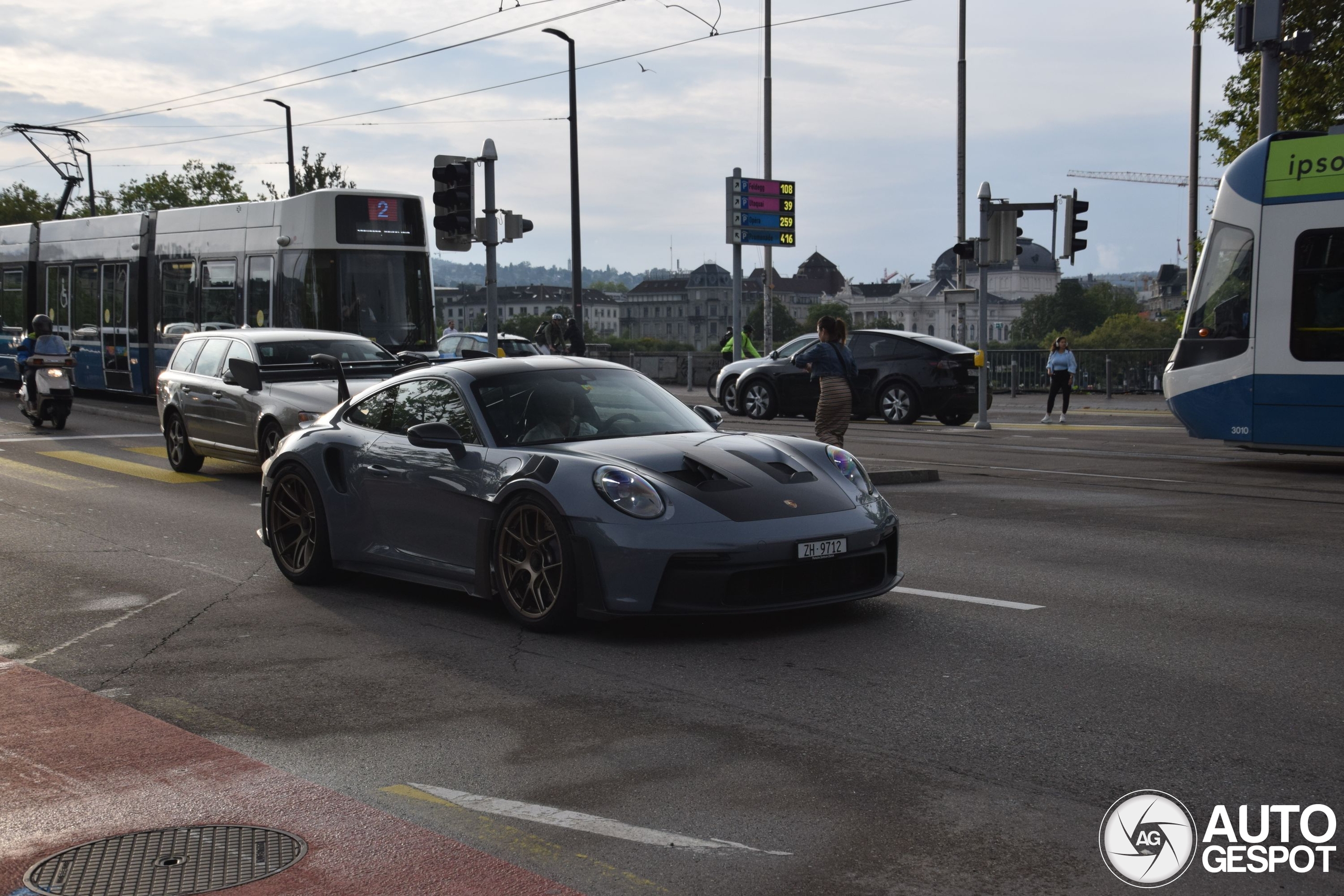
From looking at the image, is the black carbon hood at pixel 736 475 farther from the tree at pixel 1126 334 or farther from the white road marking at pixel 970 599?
the tree at pixel 1126 334

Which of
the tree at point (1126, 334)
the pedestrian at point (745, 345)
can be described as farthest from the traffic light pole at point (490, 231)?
the tree at point (1126, 334)

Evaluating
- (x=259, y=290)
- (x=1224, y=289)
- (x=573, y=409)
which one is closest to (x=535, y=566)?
(x=573, y=409)

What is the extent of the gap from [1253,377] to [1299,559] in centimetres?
740

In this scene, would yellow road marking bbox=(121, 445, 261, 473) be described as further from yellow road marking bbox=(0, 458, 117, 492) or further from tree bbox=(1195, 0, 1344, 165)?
tree bbox=(1195, 0, 1344, 165)

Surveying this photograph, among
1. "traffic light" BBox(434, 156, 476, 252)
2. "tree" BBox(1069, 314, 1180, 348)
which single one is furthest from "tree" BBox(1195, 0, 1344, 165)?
"tree" BBox(1069, 314, 1180, 348)

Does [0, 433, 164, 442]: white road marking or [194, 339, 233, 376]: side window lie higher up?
[194, 339, 233, 376]: side window

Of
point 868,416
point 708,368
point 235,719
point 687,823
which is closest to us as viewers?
point 687,823

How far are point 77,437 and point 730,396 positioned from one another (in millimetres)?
11705

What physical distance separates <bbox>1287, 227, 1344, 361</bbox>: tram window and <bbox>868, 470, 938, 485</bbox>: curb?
4578mm

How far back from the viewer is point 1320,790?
4289 mm

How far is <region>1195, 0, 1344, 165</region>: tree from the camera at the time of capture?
26672mm

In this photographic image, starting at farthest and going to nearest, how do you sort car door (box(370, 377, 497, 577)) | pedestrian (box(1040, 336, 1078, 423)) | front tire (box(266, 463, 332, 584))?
pedestrian (box(1040, 336, 1078, 423))
front tire (box(266, 463, 332, 584))
car door (box(370, 377, 497, 577))

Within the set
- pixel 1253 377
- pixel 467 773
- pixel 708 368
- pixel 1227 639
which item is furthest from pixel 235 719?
pixel 708 368

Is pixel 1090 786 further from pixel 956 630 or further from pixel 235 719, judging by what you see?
pixel 235 719
